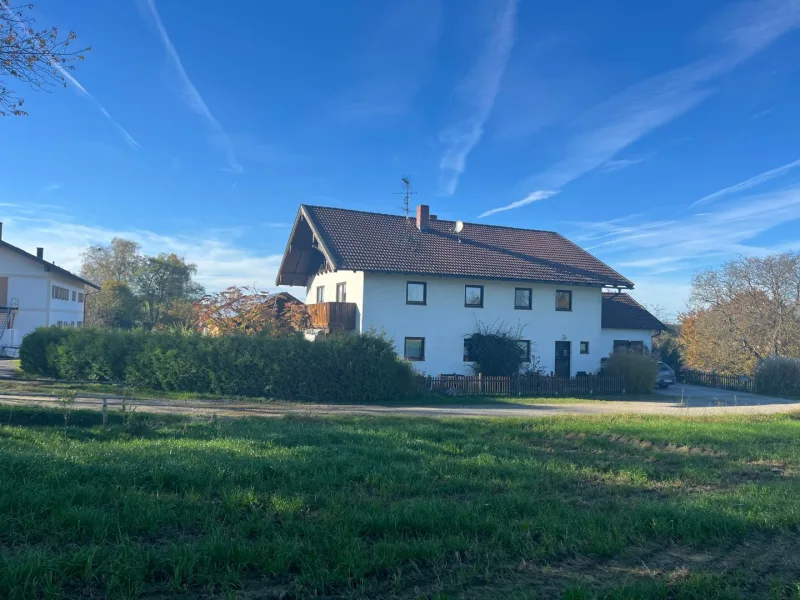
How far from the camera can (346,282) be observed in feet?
97.0

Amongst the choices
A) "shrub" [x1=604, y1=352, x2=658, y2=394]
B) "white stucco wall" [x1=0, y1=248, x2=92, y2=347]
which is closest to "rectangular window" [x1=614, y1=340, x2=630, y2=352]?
"shrub" [x1=604, y1=352, x2=658, y2=394]

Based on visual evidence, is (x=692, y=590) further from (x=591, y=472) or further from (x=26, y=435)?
(x=26, y=435)

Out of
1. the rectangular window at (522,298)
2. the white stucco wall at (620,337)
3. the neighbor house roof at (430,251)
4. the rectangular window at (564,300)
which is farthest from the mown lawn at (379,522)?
the white stucco wall at (620,337)

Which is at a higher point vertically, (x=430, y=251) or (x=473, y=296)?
(x=430, y=251)

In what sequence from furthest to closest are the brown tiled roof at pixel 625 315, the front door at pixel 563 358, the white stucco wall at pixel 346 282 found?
the brown tiled roof at pixel 625 315 < the front door at pixel 563 358 < the white stucco wall at pixel 346 282

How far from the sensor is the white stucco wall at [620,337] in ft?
110

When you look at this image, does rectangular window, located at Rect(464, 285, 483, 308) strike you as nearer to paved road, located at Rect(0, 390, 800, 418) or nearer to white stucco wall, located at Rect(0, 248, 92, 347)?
paved road, located at Rect(0, 390, 800, 418)

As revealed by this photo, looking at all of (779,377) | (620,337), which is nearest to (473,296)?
(620,337)

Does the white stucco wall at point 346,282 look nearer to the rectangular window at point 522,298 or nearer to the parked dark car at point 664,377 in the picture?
the rectangular window at point 522,298

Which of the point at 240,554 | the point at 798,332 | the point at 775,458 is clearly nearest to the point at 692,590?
the point at 240,554

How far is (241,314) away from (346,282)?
5.20 m

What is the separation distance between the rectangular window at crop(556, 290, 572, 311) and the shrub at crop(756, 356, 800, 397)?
1027 centimetres

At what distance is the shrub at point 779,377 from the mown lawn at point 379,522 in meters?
24.5

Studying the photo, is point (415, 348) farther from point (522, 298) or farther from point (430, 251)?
point (522, 298)
